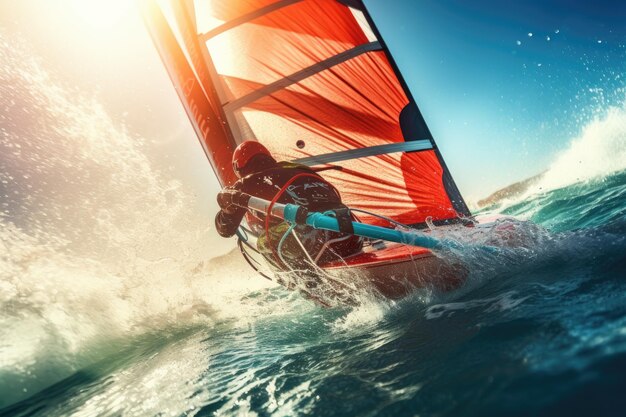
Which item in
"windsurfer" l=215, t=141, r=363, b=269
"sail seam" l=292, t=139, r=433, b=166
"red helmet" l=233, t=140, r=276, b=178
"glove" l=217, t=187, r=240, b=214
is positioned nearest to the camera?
"glove" l=217, t=187, r=240, b=214

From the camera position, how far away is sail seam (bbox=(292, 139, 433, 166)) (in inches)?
175

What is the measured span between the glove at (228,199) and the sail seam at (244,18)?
3.39 m

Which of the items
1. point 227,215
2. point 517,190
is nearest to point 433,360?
point 227,215

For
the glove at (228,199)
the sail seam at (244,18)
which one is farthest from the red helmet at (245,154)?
the sail seam at (244,18)

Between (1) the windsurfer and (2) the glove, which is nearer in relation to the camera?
(2) the glove

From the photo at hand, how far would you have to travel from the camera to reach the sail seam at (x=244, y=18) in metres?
4.81

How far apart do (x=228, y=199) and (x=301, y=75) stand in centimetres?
282

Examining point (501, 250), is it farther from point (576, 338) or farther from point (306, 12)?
point (306, 12)

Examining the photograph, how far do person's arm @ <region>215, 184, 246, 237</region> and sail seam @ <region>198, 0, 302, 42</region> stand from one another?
3.31 meters

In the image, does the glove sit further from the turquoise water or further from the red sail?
the red sail

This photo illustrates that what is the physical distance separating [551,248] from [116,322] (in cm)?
565

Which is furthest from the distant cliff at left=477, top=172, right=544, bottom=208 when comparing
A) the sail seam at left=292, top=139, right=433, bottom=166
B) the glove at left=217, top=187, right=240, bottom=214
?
the glove at left=217, top=187, right=240, bottom=214

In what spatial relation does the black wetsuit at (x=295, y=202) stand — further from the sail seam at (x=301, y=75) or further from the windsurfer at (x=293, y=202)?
the sail seam at (x=301, y=75)

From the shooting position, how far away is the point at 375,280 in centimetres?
271
